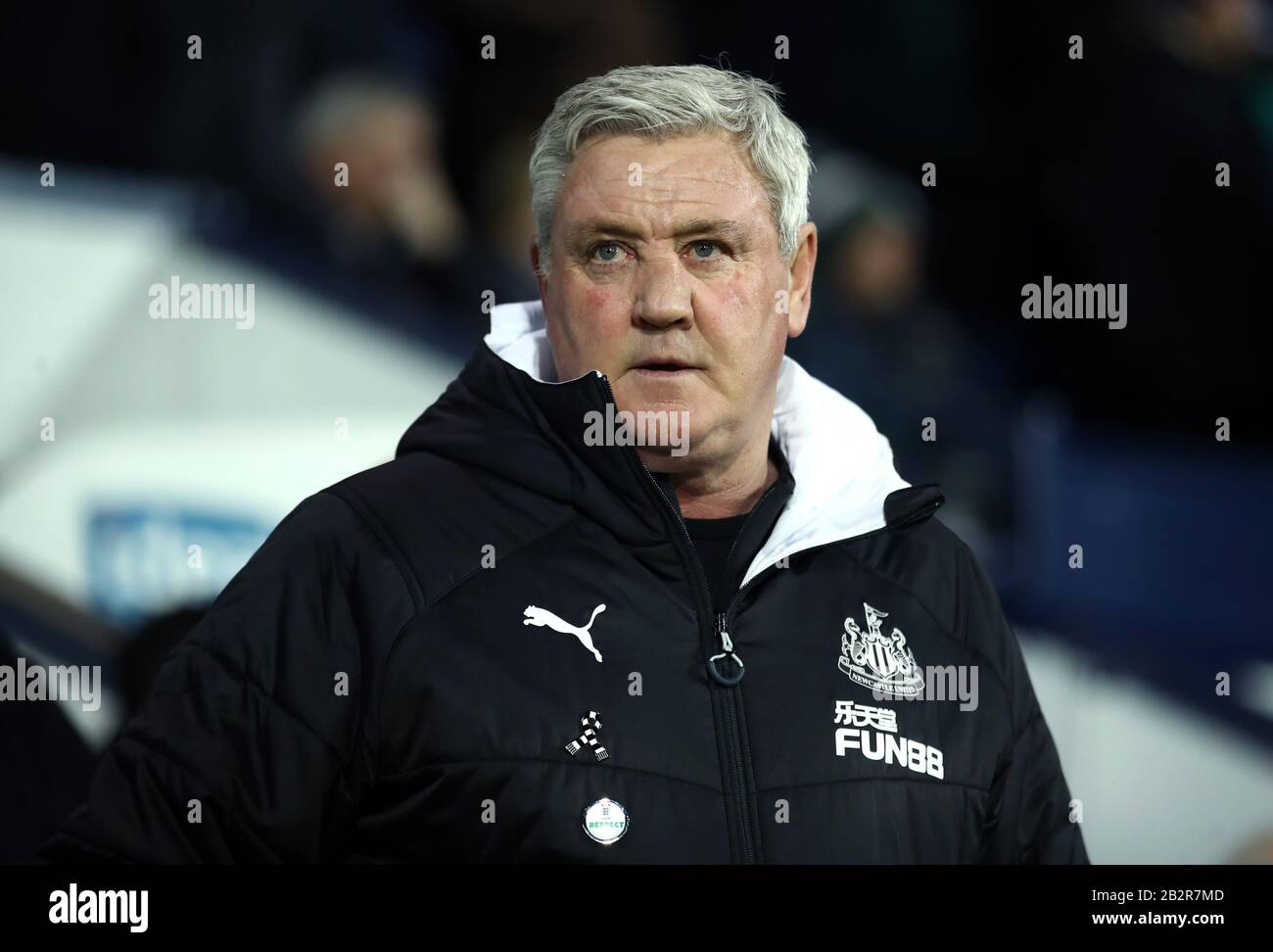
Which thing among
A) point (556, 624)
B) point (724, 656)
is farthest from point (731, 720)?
point (556, 624)

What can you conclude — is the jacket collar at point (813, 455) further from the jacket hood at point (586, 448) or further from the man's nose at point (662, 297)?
the man's nose at point (662, 297)

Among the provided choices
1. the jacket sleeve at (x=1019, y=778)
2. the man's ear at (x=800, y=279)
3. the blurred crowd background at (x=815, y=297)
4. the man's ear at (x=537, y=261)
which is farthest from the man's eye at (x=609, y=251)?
the blurred crowd background at (x=815, y=297)

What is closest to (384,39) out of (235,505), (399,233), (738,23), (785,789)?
(399,233)

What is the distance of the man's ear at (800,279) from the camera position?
2148 mm

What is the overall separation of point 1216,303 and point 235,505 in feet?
8.78

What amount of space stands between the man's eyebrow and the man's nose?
0.04 m

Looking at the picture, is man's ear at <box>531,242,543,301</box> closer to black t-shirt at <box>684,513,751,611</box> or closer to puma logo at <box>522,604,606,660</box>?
black t-shirt at <box>684,513,751,611</box>

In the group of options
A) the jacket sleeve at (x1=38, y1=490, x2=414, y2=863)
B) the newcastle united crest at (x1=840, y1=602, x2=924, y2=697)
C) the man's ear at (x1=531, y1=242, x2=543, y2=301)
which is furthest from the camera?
the man's ear at (x1=531, y1=242, x2=543, y2=301)

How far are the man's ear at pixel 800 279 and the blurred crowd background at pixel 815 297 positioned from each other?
1.15 m

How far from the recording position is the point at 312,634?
5.74 feet

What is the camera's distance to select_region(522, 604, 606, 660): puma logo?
71.6 inches

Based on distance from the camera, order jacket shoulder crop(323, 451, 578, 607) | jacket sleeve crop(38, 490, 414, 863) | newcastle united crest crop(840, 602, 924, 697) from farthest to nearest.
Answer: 1. newcastle united crest crop(840, 602, 924, 697)
2. jacket shoulder crop(323, 451, 578, 607)
3. jacket sleeve crop(38, 490, 414, 863)

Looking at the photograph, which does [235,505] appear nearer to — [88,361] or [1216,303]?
[88,361]

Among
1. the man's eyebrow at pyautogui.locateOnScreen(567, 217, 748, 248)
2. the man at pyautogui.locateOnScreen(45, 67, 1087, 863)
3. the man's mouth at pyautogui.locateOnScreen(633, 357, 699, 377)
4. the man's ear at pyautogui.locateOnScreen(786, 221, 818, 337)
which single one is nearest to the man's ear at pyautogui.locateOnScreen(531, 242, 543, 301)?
the man at pyautogui.locateOnScreen(45, 67, 1087, 863)
